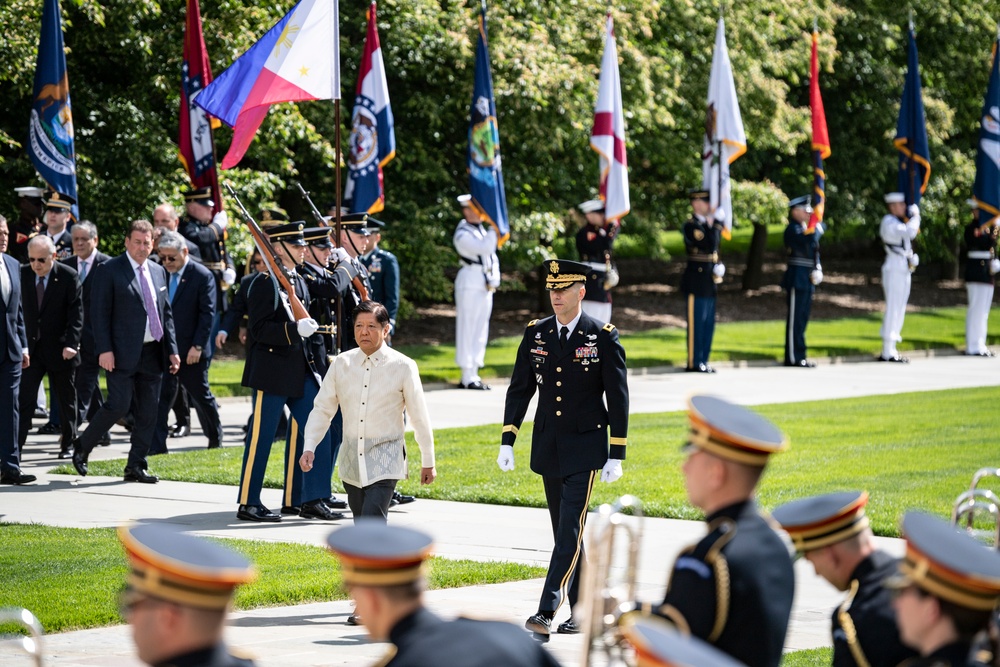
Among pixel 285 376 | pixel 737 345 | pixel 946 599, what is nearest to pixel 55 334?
pixel 285 376

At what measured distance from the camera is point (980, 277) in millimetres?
25828

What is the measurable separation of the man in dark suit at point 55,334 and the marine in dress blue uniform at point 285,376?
3163mm

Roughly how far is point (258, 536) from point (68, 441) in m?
4.40

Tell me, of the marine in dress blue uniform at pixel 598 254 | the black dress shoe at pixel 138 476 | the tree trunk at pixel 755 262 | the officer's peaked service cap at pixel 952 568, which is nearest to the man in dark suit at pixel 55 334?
the black dress shoe at pixel 138 476

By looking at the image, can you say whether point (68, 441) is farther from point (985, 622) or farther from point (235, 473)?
point (985, 622)

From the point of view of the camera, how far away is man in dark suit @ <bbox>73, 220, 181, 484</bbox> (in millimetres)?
12789

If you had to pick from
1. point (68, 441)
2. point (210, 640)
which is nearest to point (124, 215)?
point (68, 441)

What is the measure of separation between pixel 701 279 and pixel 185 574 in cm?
2026

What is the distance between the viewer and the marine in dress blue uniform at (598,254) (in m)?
22.4

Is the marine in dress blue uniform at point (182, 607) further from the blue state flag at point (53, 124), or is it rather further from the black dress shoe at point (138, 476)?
the blue state flag at point (53, 124)

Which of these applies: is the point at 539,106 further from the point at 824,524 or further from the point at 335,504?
the point at 824,524

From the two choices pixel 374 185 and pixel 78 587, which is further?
pixel 374 185

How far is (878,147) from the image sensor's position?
35.2 m

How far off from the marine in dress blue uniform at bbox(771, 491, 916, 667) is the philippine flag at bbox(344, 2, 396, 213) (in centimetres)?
1248
